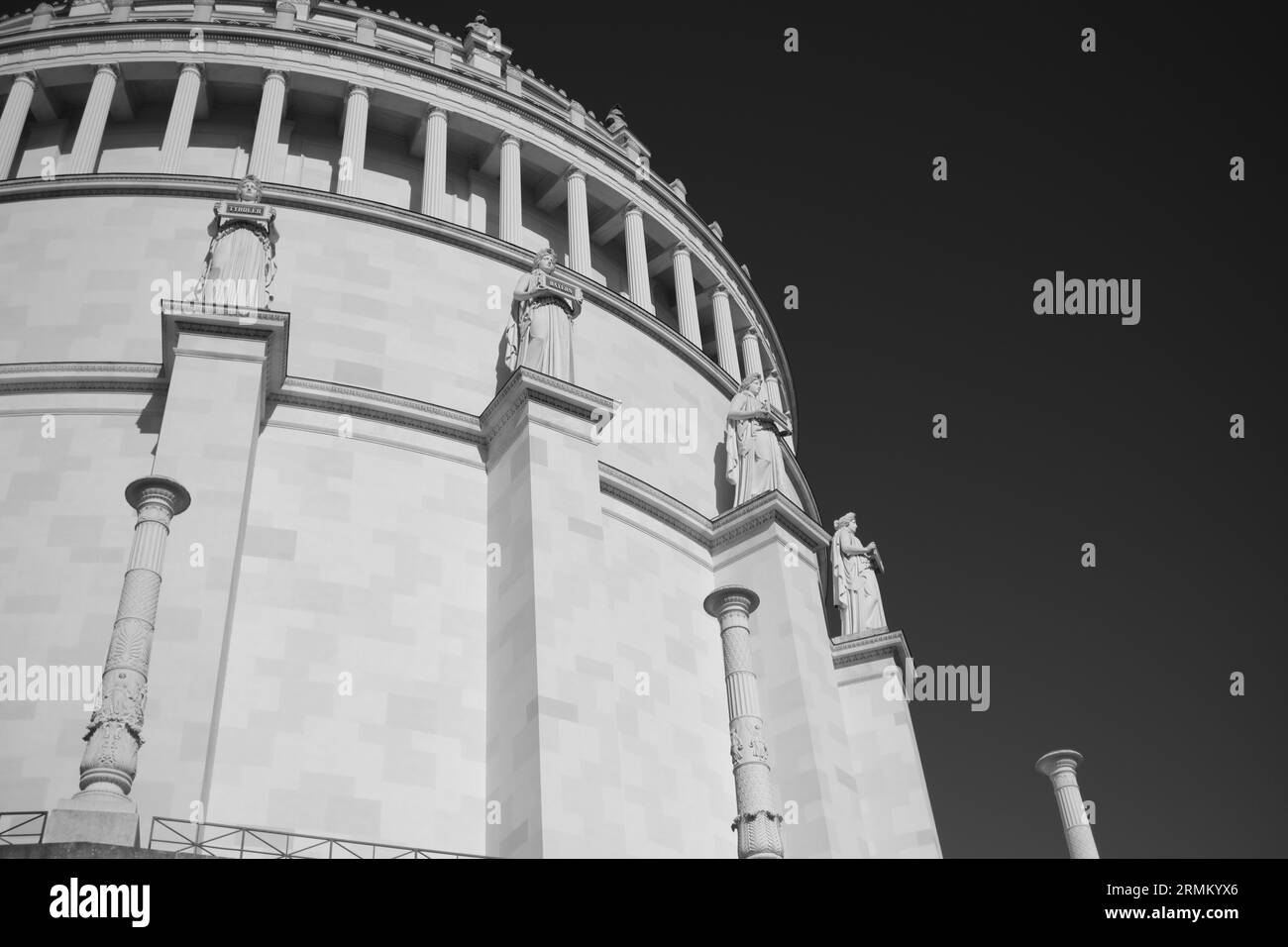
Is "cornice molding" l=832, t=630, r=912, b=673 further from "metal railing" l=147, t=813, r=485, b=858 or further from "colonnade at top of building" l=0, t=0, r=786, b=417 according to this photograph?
"metal railing" l=147, t=813, r=485, b=858

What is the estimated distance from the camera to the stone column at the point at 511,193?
3064cm

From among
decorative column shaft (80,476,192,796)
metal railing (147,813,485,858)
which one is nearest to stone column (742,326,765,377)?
metal railing (147,813,485,858)

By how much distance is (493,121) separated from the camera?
32.4m

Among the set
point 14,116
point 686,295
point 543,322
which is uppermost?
point 14,116

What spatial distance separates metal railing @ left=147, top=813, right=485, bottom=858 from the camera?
50.1 feet

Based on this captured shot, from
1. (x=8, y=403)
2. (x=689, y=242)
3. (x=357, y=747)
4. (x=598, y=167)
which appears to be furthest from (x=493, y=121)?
(x=357, y=747)

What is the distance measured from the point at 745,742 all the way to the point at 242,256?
1431cm

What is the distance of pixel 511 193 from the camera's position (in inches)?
1242

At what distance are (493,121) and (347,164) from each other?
4.84 meters

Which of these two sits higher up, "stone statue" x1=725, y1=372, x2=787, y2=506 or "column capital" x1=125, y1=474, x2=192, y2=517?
"stone statue" x1=725, y1=372, x2=787, y2=506

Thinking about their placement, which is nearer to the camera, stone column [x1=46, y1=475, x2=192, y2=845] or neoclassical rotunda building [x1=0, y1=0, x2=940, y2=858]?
stone column [x1=46, y1=475, x2=192, y2=845]

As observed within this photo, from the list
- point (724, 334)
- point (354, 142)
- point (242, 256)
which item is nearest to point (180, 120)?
point (354, 142)

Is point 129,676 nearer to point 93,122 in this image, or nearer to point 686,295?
point 93,122
